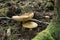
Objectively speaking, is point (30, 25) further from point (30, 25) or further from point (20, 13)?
point (20, 13)

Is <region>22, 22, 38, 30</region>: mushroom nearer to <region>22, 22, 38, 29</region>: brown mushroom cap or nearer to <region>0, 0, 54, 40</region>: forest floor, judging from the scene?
<region>22, 22, 38, 29</region>: brown mushroom cap

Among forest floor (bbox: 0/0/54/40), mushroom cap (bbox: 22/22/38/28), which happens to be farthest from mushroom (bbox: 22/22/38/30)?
forest floor (bbox: 0/0/54/40)

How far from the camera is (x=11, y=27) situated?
343 centimetres

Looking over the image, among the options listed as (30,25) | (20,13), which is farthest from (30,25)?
(20,13)

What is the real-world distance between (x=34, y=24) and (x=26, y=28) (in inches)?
9.3

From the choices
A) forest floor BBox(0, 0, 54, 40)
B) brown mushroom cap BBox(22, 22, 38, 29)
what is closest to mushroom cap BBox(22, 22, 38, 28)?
brown mushroom cap BBox(22, 22, 38, 29)

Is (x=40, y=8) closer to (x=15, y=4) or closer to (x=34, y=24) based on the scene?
(x=15, y=4)

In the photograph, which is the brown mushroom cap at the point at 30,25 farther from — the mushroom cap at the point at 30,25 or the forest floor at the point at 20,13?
the forest floor at the point at 20,13

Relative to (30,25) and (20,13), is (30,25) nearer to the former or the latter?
(30,25)

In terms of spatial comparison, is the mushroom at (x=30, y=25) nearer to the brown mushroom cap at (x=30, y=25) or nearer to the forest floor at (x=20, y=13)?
the brown mushroom cap at (x=30, y=25)

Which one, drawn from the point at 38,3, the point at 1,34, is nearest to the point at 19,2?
the point at 38,3

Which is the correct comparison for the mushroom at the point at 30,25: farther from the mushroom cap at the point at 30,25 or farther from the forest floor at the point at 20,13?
the forest floor at the point at 20,13

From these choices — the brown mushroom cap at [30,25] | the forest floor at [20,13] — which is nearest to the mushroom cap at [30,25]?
the brown mushroom cap at [30,25]

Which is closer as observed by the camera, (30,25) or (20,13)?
(30,25)
